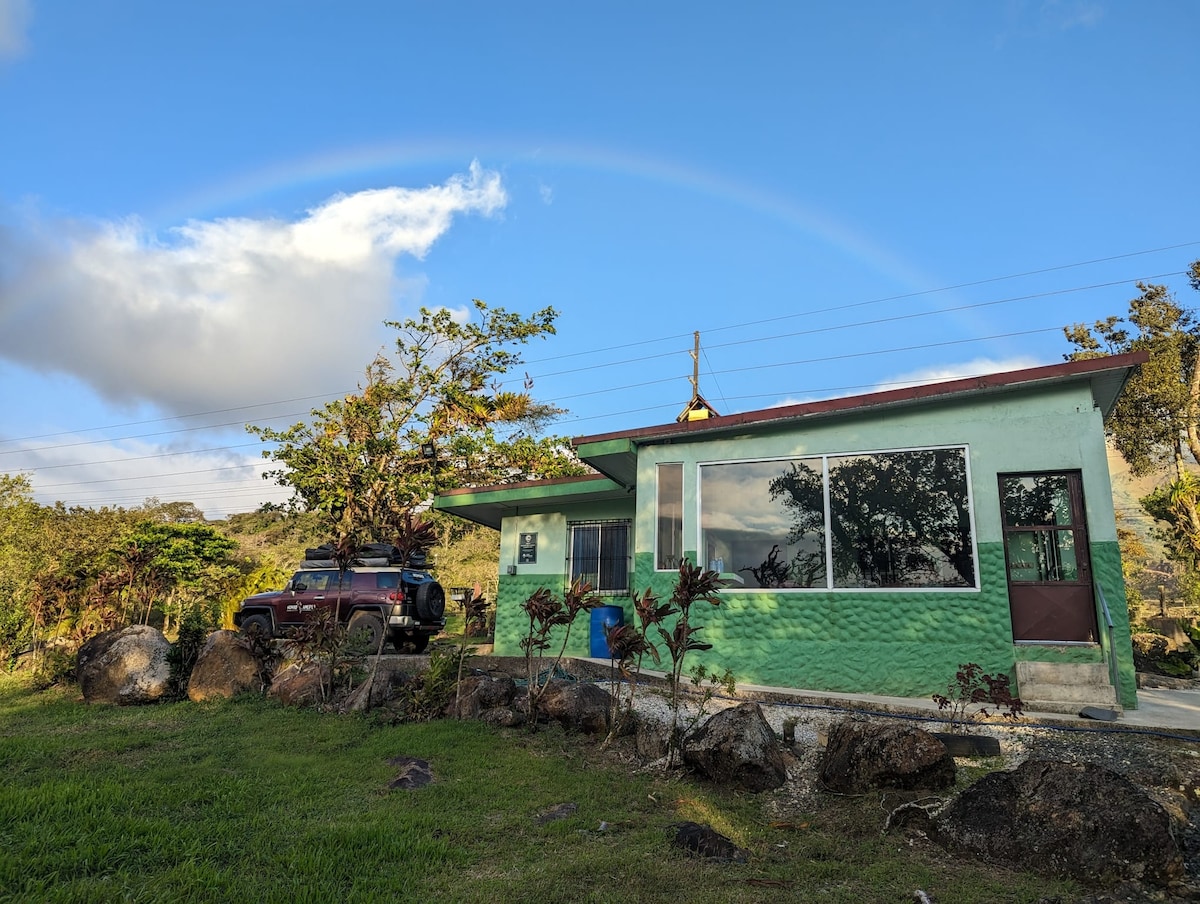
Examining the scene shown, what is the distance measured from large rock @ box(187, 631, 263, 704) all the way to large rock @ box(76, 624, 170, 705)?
42cm

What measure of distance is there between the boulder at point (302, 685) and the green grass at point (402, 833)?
176cm

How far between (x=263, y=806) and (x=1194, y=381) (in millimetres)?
24736

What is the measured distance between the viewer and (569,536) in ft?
41.9

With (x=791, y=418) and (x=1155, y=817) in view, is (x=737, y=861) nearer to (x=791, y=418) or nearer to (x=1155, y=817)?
(x=1155, y=817)

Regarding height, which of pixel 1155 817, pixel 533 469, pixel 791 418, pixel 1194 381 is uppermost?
pixel 1194 381

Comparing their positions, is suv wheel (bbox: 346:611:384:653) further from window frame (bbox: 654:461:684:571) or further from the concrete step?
the concrete step

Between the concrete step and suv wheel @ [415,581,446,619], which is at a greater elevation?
suv wheel @ [415,581,446,619]

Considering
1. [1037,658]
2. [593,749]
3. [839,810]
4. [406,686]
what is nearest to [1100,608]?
[1037,658]

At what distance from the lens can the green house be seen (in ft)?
24.3

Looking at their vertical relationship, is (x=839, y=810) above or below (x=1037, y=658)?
below

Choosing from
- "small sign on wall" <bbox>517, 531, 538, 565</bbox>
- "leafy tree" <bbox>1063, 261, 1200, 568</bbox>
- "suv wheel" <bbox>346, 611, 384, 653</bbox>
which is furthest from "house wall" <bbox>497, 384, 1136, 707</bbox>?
"leafy tree" <bbox>1063, 261, 1200, 568</bbox>

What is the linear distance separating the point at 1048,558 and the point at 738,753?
4.83 meters

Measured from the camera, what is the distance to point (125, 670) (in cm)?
898

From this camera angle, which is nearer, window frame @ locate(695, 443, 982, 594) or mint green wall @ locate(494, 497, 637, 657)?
window frame @ locate(695, 443, 982, 594)
